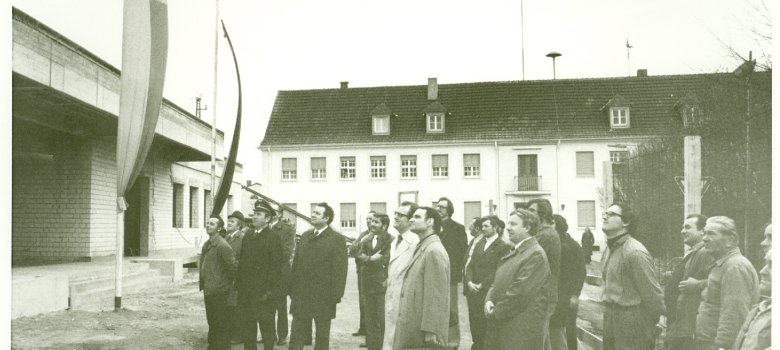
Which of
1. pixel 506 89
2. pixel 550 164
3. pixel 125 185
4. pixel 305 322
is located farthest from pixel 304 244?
pixel 506 89

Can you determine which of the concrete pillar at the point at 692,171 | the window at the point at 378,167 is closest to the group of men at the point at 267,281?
the concrete pillar at the point at 692,171

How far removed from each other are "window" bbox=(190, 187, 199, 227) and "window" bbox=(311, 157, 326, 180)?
42.8ft

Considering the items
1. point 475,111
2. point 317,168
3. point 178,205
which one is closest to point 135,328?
point 178,205

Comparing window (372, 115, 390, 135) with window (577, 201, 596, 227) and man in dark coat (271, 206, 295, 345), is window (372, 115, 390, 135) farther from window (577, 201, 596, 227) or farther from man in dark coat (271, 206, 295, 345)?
man in dark coat (271, 206, 295, 345)

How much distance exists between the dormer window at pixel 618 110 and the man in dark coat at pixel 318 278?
27.6 m

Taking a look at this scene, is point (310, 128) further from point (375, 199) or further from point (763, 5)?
point (763, 5)

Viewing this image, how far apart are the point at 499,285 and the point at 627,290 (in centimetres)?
94

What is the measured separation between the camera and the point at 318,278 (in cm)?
714

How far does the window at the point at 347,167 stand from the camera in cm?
3603

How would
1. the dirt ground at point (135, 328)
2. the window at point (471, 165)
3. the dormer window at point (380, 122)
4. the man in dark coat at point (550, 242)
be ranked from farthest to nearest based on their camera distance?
the dormer window at point (380, 122), the window at point (471, 165), the dirt ground at point (135, 328), the man in dark coat at point (550, 242)

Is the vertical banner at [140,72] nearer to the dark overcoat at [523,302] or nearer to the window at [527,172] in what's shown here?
the dark overcoat at [523,302]

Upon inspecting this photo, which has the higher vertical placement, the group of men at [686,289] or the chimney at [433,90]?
the chimney at [433,90]

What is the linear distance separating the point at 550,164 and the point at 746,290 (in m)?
28.7

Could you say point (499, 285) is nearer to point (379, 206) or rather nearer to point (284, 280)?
point (284, 280)
